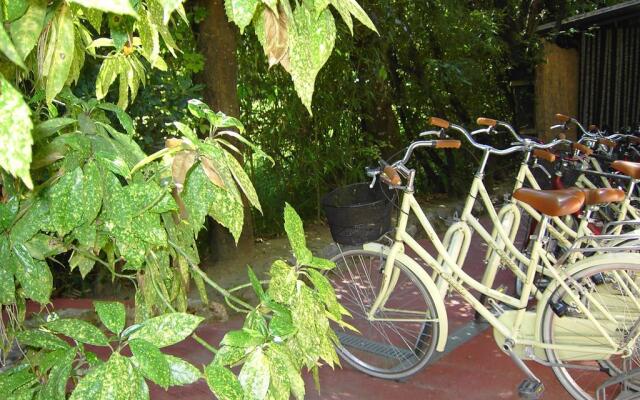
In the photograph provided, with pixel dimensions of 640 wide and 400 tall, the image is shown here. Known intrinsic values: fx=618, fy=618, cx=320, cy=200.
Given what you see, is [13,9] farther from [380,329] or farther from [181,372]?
[380,329]

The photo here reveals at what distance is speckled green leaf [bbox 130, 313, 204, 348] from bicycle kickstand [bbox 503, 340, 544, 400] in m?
2.56

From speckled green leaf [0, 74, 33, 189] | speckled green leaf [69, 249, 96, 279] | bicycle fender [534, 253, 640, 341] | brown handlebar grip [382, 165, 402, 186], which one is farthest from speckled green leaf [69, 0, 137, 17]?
bicycle fender [534, 253, 640, 341]

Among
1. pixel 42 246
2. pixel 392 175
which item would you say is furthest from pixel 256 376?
pixel 392 175

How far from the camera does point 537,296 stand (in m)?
3.31

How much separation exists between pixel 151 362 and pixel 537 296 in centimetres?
280

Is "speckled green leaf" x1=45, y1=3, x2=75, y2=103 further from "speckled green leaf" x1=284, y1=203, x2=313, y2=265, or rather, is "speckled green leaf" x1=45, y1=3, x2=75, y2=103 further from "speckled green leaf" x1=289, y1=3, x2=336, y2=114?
"speckled green leaf" x1=284, y1=203, x2=313, y2=265

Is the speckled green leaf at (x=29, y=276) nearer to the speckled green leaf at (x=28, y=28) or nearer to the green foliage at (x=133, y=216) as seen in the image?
the green foliage at (x=133, y=216)

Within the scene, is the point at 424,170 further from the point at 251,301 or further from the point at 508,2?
the point at 251,301

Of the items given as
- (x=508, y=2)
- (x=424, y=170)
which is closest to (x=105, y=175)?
(x=424, y=170)

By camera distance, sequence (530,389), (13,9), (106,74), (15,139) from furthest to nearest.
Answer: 1. (530,389)
2. (106,74)
3. (13,9)
4. (15,139)

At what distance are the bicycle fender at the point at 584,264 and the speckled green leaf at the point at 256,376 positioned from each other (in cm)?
229

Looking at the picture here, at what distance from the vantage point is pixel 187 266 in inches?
53.1

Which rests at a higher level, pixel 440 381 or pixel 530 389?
pixel 530 389

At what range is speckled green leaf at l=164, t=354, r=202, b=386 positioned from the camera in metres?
1.00
